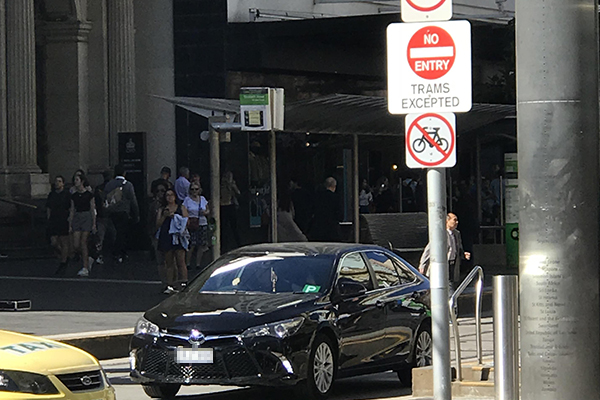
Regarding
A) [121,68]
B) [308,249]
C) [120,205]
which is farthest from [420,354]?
[121,68]

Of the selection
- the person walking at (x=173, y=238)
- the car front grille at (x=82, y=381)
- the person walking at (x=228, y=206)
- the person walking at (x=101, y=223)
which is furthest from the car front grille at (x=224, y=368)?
the person walking at (x=228, y=206)

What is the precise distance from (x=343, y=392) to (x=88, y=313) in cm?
600

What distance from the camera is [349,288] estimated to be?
12586 millimetres

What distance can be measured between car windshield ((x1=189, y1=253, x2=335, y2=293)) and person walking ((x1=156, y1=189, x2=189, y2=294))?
7.59 meters

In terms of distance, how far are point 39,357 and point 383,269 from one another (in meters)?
5.43

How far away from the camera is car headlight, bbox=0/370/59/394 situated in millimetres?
8209

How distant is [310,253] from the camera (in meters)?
13.1

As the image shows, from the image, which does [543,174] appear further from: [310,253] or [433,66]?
[310,253]

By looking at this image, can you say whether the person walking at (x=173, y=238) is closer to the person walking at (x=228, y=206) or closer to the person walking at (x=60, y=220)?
the person walking at (x=60, y=220)

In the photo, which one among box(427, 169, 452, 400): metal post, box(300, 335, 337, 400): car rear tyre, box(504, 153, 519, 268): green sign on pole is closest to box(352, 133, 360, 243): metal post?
box(504, 153, 519, 268): green sign on pole

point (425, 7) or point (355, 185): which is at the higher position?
point (425, 7)

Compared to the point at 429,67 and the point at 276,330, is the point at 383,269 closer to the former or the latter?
the point at 276,330

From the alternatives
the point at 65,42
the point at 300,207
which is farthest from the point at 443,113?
the point at 65,42

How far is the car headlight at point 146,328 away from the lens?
11961 millimetres
